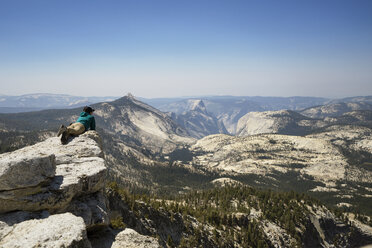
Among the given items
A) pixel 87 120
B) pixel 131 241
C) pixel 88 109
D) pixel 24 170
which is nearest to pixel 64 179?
pixel 24 170

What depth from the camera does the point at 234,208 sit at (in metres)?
87.9

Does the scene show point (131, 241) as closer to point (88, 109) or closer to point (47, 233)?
point (47, 233)

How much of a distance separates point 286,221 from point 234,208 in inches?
806

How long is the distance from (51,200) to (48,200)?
191 millimetres

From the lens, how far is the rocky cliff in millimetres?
11664

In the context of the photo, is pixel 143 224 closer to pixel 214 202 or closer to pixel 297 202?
pixel 214 202

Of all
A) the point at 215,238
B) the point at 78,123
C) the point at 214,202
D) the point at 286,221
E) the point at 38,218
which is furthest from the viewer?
the point at 214,202

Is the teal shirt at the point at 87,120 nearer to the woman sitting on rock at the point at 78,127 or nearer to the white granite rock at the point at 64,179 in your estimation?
the woman sitting on rock at the point at 78,127

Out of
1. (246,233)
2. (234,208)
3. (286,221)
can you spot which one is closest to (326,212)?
(286,221)

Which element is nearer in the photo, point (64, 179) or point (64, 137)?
point (64, 179)

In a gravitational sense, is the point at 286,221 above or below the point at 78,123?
below

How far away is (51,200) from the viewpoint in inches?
551

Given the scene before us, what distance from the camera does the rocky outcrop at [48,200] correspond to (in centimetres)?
1161

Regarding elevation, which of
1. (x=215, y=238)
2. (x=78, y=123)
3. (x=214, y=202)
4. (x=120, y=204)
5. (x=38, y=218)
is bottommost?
(x=214, y=202)
